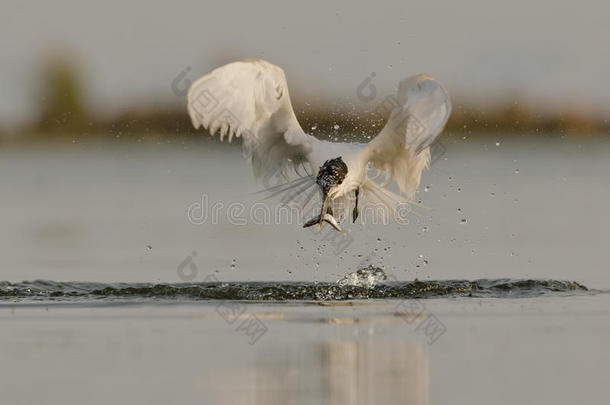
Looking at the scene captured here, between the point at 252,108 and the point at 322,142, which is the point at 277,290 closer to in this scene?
the point at 252,108

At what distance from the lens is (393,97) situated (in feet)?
45.8

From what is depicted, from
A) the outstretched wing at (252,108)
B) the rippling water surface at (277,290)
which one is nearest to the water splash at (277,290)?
the rippling water surface at (277,290)

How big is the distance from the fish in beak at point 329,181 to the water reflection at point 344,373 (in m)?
3.96

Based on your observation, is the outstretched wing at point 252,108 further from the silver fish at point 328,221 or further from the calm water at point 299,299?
the calm water at point 299,299

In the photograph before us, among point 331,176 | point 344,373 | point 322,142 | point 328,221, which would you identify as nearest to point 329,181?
point 331,176

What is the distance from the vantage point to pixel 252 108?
13.9m

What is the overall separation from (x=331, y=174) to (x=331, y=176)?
2 centimetres

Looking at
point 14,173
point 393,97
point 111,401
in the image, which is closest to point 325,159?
point 393,97

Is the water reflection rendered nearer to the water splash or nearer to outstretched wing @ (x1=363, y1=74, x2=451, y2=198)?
the water splash

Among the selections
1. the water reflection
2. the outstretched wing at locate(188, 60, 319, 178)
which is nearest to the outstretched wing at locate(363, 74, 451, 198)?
the outstretched wing at locate(188, 60, 319, 178)

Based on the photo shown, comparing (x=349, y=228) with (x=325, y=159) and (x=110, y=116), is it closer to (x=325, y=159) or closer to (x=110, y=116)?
(x=325, y=159)

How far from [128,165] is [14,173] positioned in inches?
115

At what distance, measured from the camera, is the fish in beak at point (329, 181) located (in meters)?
14.4

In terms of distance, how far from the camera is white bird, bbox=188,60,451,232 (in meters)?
13.5
